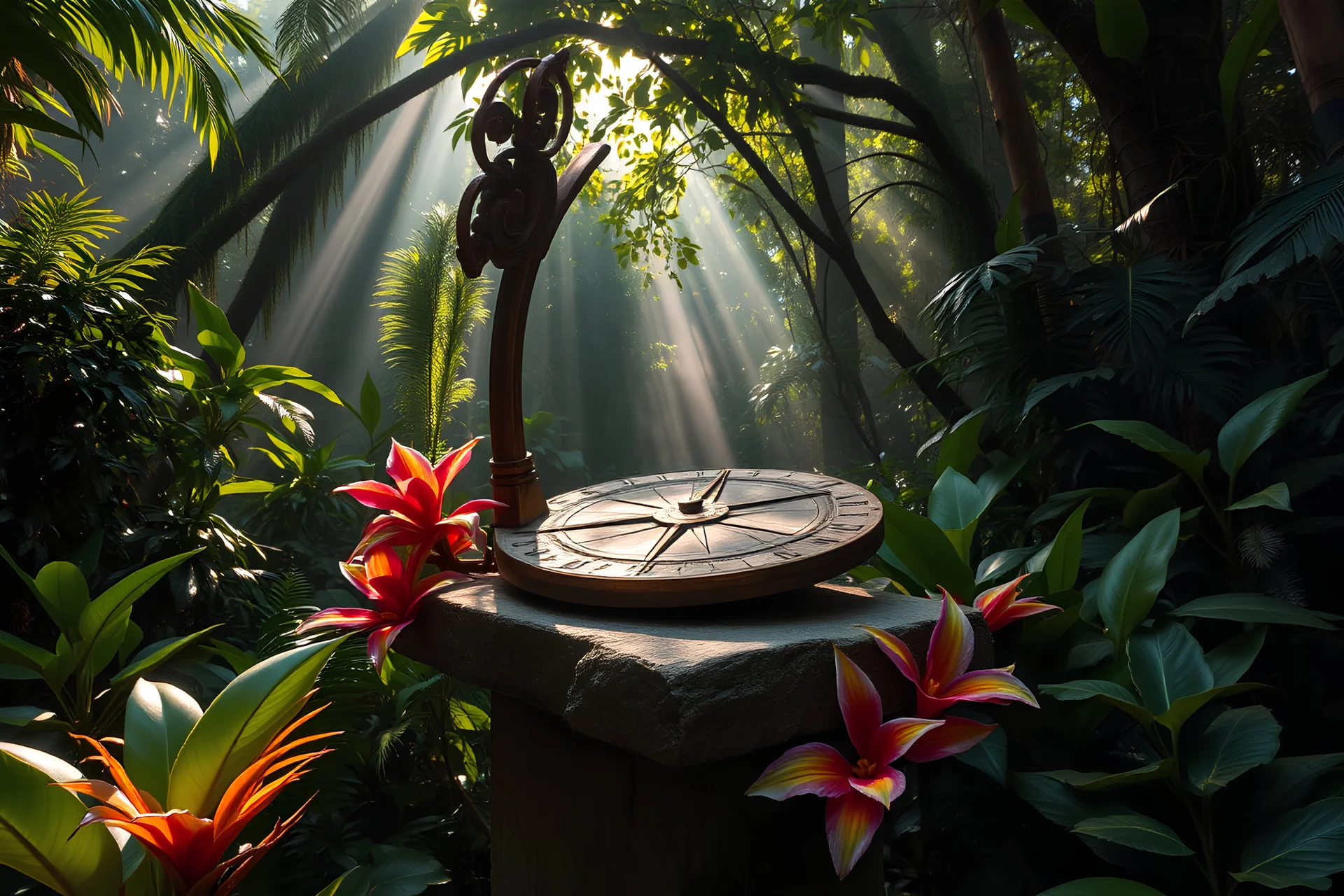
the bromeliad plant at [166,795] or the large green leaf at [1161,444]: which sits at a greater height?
the large green leaf at [1161,444]

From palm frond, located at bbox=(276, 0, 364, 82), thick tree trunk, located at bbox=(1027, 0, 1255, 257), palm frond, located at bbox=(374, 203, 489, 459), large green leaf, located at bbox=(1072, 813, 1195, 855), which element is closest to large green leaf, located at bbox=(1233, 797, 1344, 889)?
large green leaf, located at bbox=(1072, 813, 1195, 855)

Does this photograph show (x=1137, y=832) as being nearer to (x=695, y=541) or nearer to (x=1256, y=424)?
(x=695, y=541)

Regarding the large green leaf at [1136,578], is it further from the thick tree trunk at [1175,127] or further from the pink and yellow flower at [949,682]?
the thick tree trunk at [1175,127]

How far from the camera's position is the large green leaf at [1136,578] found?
55.3 inches

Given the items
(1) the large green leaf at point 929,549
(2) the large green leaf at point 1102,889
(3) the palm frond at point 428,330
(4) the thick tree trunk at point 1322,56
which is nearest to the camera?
(2) the large green leaf at point 1102,889

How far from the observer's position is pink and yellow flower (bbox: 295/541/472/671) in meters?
1.45

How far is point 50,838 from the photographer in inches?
33.1

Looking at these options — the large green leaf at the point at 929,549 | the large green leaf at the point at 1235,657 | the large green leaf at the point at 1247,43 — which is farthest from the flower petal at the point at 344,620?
the large green leaf at the point at 1247,43

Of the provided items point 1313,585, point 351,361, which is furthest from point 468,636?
point 351,361

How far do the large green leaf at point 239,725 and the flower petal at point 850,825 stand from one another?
26.4 inches

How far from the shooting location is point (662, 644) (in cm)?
111

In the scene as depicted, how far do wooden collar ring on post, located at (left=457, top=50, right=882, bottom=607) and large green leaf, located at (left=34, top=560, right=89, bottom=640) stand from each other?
2.76 feet

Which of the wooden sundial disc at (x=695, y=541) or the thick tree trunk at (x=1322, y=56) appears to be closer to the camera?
the wooden sundial disc at (x=695, y=541)

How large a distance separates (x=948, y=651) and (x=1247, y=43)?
2.04 metres
